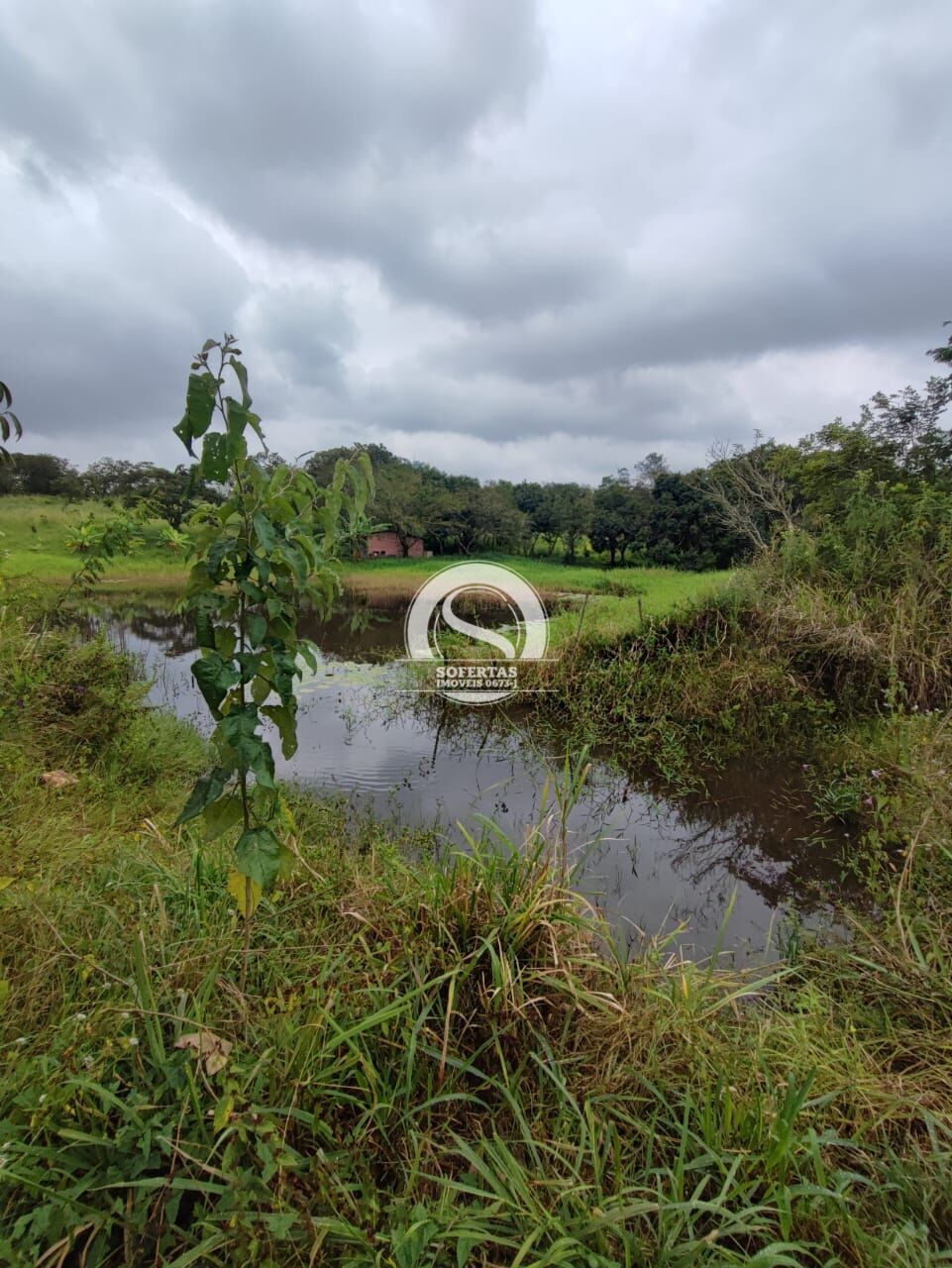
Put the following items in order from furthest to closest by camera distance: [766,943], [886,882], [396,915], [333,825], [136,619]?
[136,619]
[333,825]
[886,882]
[766,943]
[396,915]

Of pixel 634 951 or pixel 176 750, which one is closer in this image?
pixel 634 951

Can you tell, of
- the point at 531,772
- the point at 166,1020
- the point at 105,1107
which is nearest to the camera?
the point at 105,1107

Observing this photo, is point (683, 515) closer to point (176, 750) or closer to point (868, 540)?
point (868, 540)

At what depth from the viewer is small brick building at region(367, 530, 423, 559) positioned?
75.3 feet

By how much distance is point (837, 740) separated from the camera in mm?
4500

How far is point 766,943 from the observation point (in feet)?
7.66

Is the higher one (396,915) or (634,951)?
(396,915)

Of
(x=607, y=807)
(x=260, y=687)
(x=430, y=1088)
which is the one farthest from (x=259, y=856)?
(x=607, y=807)

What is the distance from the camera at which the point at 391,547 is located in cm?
2388

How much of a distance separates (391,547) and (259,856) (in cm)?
2332

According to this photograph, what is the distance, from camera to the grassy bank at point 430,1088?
0.98 m

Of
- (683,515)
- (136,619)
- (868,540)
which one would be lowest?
(136,619)

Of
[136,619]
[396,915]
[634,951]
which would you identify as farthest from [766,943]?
[136,619]

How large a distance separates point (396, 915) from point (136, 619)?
12405 mm
